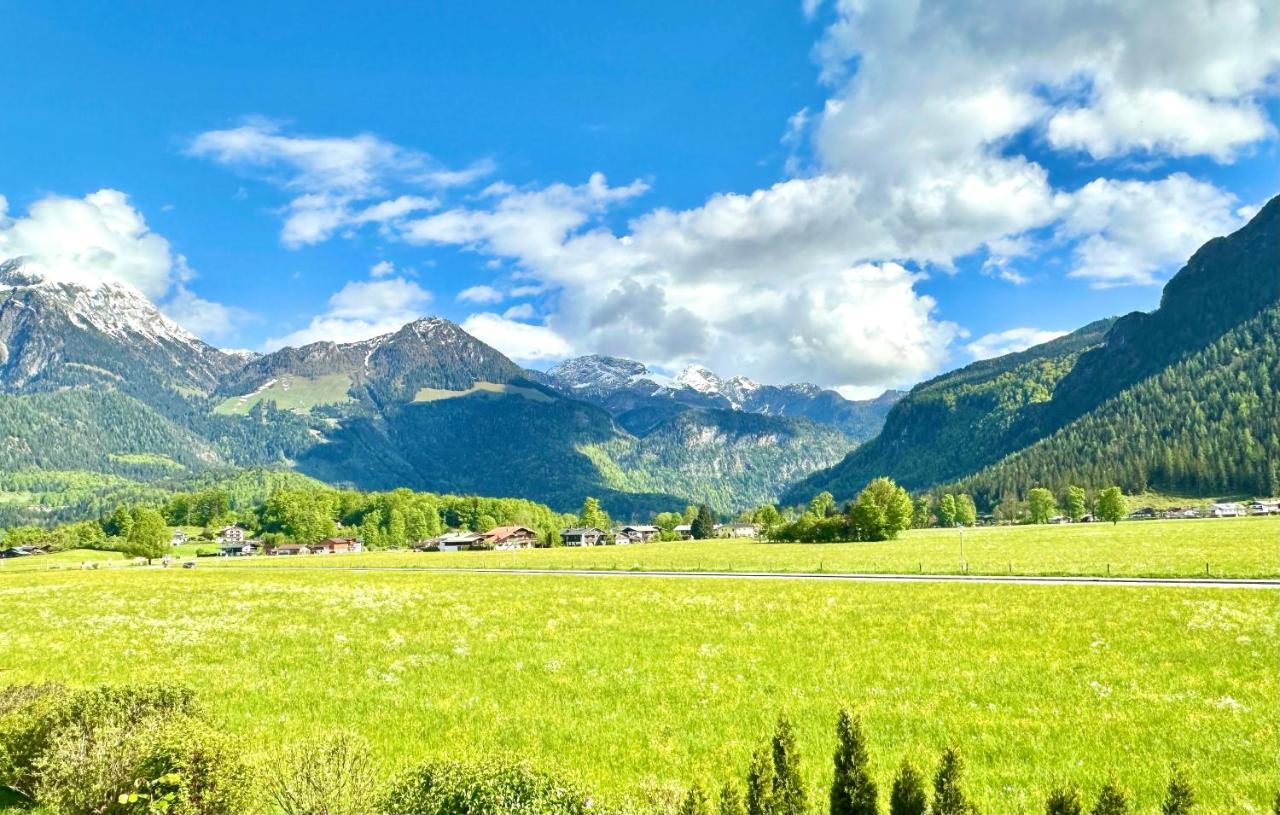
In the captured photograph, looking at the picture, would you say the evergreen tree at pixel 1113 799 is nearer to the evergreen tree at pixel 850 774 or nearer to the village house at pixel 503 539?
the evergreen tree at pixel 850 774

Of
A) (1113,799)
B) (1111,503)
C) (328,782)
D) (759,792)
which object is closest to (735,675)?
(759,792)

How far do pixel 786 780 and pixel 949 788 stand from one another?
78.4 inches

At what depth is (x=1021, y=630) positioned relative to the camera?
27859mm

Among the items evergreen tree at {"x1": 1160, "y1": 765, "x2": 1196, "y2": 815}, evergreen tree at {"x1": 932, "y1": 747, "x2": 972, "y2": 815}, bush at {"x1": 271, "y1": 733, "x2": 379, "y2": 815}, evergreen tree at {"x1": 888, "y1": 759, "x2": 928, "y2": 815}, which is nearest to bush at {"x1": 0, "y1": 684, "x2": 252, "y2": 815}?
bush at {"x1": 271, "y1": 733, "x2": 379, "y2": 815}

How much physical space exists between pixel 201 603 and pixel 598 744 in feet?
124

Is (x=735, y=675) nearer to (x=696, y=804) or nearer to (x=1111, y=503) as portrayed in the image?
(x=696, y=804)

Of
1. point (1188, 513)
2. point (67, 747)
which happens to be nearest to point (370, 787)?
point (67, 747)

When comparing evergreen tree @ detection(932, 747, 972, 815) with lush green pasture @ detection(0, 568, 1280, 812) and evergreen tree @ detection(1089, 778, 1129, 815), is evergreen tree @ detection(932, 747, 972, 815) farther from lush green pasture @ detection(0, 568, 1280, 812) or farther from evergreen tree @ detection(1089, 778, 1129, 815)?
lush green pasture @ detection(0, 568, 1280, 812)

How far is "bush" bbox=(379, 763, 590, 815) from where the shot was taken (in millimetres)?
8648

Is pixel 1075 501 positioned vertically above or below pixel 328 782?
below

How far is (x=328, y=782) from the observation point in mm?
9297

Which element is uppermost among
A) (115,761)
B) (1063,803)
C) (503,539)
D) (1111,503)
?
(115,761)

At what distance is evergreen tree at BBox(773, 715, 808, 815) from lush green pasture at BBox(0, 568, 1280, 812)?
4128 mm

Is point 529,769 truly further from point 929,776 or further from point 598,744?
point 929,776
